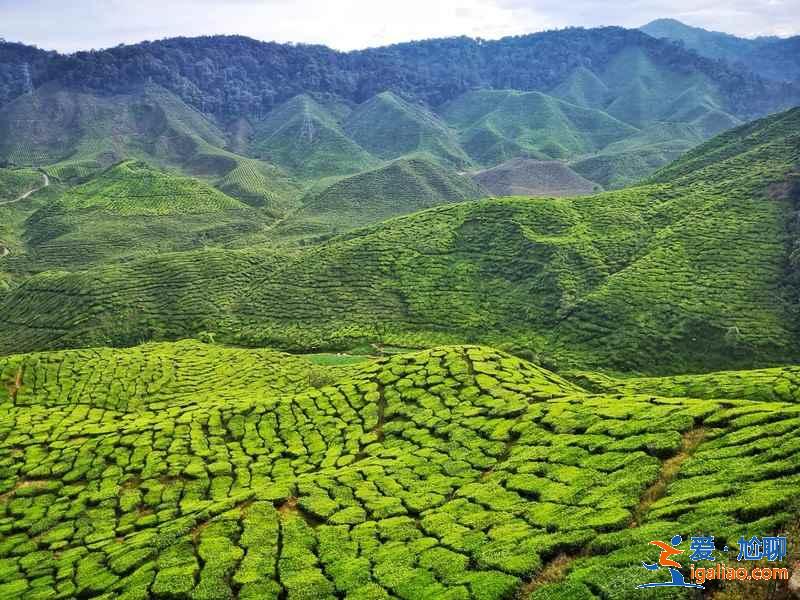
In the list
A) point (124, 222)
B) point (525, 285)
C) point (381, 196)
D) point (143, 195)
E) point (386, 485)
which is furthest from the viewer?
point (381, 196)

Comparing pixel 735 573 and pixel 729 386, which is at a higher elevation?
pixel 735 573

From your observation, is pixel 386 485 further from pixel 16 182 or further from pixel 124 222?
pixel 16 182

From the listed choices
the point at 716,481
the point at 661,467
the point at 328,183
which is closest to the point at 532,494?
the point at 661,467

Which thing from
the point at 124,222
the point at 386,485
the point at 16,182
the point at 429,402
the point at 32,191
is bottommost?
the point at 386,485

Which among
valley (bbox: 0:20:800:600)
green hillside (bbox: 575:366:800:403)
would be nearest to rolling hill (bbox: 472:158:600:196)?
valley (bbox: 0:20:800:600)

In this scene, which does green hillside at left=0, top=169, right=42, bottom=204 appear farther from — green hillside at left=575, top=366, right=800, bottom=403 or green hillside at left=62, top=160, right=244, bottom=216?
green hillside at left=575, top=366, right=800, bottom=403

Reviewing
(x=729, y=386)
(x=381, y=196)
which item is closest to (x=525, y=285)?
(x=729, y=386)

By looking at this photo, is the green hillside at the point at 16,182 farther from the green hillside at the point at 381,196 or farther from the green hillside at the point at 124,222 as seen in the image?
the green hillside at the point at 381,196

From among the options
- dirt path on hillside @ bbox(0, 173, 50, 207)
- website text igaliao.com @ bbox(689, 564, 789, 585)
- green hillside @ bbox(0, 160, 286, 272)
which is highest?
dirt path on hillside @ bbox(0, 173, 50, 207)
